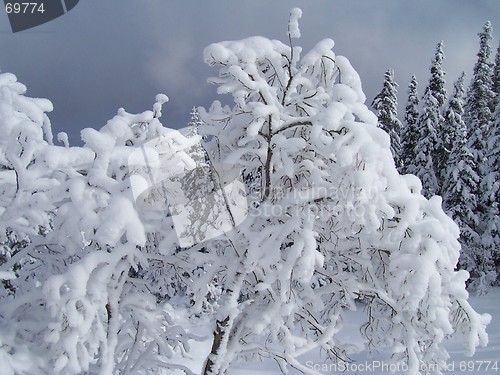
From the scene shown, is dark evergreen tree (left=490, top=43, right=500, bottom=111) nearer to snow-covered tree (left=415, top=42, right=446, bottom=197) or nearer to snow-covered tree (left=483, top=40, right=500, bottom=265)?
snow-covered tree (left=415, top=42, right=446, bottom=197)

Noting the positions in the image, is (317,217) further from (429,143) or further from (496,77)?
(496,77)

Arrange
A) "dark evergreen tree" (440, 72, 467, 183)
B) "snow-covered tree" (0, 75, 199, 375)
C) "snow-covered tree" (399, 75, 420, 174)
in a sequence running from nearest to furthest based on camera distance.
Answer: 1. "snow-covered tree" (0, 75, 199, 375)
2. "dark evergreen tree" (440, 72, 467, 183)
3. "snow-covered tree" (399, 75, 420, 174)

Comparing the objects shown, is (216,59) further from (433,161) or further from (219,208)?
(433,161)

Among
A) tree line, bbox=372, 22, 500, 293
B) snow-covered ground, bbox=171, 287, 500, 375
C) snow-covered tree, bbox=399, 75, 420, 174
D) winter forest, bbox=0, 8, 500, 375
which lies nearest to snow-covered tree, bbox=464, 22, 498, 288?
tree line, bbox=372, 22, 500, 293

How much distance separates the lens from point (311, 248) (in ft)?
14.4

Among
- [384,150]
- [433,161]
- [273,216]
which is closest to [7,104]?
[273,216]

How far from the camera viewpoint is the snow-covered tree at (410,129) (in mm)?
31141

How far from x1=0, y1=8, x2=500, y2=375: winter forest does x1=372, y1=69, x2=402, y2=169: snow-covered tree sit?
28017 mm

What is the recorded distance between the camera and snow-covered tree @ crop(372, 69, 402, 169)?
1270 inches

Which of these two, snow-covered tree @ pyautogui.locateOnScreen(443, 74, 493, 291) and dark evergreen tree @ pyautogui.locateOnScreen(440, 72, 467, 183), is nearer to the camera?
snow-covered tree @ pyautogui.locateOnScreen(443, 74, 493, 291)

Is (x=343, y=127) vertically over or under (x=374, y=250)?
over

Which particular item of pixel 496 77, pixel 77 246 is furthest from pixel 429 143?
pixel 77 246

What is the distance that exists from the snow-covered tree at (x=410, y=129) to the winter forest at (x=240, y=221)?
2691 cm

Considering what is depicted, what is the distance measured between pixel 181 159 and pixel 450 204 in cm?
2627
